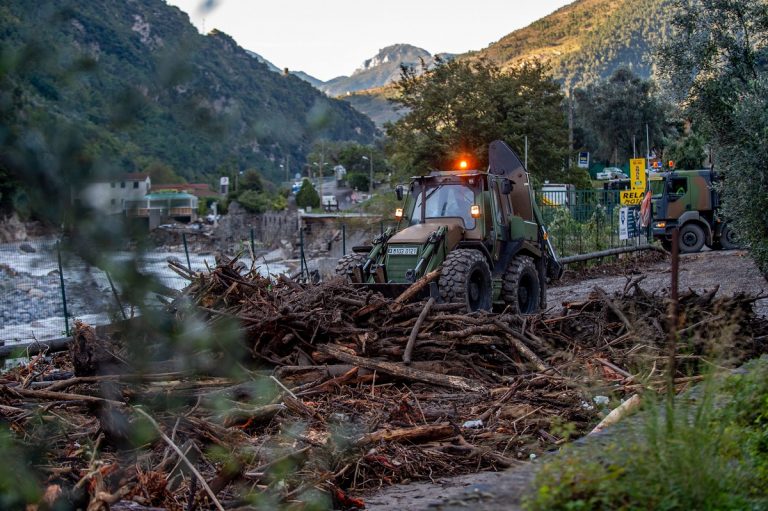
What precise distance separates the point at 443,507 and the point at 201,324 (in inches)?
87.8

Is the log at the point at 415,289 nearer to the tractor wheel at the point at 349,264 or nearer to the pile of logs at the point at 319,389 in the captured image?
the pile of logs at the point at 319,389

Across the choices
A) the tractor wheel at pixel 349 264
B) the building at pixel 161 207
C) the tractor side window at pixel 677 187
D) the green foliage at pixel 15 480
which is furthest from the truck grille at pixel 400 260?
the tractor side window at pixel 677 187

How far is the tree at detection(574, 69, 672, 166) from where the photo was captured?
228 ft

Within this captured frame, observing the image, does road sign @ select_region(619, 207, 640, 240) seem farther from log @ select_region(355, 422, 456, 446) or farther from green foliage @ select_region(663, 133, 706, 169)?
green foliage @ select_region(663, 133, 706, 169)

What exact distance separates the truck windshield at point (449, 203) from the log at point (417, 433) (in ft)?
22.0

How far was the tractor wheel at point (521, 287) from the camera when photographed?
43.1ft

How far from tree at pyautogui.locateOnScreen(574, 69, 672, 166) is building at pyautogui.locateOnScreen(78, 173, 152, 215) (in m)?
70.3

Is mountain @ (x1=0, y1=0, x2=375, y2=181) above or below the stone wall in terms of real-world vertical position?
above

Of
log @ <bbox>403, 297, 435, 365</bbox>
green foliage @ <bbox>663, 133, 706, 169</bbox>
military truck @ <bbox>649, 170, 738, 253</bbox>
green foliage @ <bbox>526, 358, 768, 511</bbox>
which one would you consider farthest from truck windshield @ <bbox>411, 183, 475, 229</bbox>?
green foliage @ <bbox>663, 133, 706, 169</bbox>

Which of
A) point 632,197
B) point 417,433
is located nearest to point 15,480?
point 417,433

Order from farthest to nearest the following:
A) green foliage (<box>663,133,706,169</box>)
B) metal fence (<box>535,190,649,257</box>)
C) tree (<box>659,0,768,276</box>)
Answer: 1. green foliage (<box>663,133,706,169</box>)
2. metal fence (<box>535,190,649,257</box>)
3. tree (<box>659,0,768,276</box>)

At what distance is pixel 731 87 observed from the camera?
15539mm

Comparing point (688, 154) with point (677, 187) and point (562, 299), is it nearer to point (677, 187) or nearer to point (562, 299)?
point (677, 187)

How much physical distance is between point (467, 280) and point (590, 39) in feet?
503
